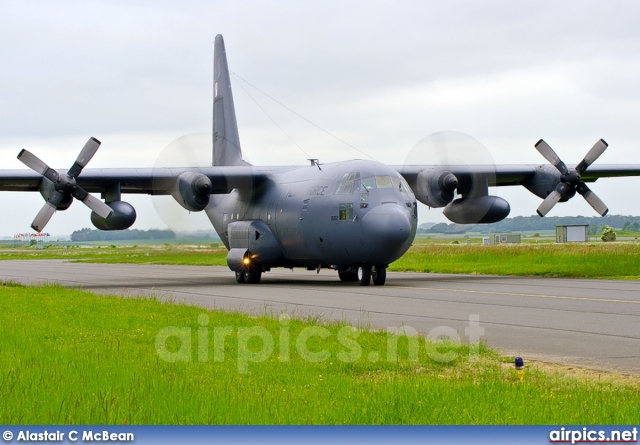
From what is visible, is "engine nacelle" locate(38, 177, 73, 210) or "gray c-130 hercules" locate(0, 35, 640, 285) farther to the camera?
"engine nacelle" locate(38, 177, 73, 210)

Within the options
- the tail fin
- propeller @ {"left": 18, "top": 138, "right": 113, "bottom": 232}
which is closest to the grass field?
propeller @ {"left": 18, "top": 138, "right": 113, "bottom": 232}

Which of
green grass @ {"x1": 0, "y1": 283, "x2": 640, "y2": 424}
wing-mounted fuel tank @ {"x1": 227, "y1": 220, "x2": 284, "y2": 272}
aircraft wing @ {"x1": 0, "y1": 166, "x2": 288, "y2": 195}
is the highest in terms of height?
aircraft wing @ {"x1": 0, "y1": 166, "x2": 288, "y2": 195}

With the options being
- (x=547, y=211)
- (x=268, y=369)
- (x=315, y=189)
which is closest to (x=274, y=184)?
(x=315, y=189)

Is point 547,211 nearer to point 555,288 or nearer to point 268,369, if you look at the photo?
point 555,288

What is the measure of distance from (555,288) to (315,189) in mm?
8092

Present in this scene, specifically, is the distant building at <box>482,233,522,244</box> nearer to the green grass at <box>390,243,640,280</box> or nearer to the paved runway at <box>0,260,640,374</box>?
the green grass at <box>390,243,640,280</box>

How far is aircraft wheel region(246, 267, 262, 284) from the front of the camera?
95.7 ft

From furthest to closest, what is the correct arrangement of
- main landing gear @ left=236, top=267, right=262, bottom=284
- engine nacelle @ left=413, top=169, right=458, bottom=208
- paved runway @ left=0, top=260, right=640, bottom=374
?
engine nacelle @ left=413, top=169, right=458, bottom=208 → main landing gear @ left=236, top=267, right=262, bottom=284 → paved runway @ left=0, top=260, right=640, bottom=374

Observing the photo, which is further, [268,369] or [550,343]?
[550,343]

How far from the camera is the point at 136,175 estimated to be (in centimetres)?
2867

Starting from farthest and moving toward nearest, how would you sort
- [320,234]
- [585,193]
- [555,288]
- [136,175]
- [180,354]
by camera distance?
[585,193] → [136,175] → [320,234] → [555,288] → [180,354]

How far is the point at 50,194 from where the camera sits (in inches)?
1070

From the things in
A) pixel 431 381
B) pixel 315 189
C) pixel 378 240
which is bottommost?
pixel 431 381

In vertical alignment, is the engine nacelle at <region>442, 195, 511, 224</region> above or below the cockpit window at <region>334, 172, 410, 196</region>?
below
